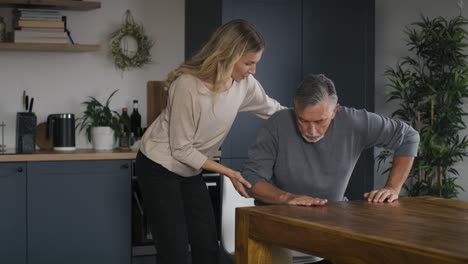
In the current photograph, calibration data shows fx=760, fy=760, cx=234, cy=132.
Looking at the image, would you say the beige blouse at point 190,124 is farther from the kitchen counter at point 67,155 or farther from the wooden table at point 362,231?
the kitchen counter at point 67,155

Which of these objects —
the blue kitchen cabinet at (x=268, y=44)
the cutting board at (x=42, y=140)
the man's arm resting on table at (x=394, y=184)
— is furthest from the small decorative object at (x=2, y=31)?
the man's arm resting on table at (x=394, y=184)

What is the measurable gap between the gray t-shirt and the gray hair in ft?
0.60

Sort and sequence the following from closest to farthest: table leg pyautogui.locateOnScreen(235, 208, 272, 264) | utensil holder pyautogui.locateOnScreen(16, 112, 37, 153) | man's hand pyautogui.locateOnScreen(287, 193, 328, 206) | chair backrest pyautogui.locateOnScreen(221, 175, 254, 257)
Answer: table leg pyautogui.locateOnScreen(235, 208, 272, 264) → man's hand pyautogui.locateOnScreen(287, 193, 328, 206) → chair backrest pyautogui.locateOnScreen(221, 175, 254, 257) → utensil holder pyautogui.locateOnScreen(16, 112, 37, 153)

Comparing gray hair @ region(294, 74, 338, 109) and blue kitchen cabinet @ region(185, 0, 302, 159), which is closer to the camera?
gray hair @ region(294, 74, 338, 109)

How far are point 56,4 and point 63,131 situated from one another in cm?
81

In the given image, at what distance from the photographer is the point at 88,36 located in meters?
5.12

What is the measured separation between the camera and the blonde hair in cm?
309

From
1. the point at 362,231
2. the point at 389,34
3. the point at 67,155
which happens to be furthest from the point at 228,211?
the point at 389,34

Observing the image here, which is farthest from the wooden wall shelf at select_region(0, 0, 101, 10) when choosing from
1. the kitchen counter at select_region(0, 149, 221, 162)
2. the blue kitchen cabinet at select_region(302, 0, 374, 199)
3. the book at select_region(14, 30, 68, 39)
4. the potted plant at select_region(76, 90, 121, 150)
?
the blue kitchen cabinet at select_region(302, 0, 374, 199)

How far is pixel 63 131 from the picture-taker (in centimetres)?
482

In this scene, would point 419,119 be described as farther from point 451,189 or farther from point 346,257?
point 346,257

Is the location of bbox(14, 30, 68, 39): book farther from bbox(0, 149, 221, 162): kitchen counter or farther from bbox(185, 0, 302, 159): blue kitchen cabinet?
bbox(185, 0, 302, 159): blue kitchen cabinet

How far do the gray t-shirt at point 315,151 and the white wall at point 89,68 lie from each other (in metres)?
2.36

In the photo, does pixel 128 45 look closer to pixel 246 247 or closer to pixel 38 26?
pixel 38 26
